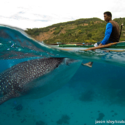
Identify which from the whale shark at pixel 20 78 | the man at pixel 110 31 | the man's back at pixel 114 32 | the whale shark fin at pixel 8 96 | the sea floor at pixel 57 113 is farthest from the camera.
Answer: the sea floor at pixel 57 113

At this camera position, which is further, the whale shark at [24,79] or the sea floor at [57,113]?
the sea floor at [57,113]

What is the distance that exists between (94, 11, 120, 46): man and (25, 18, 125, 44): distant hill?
2791mm

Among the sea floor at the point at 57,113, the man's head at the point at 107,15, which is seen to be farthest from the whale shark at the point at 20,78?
the man's head at the point at 107,15

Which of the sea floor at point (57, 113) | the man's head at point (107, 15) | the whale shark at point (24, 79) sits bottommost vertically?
the sea floor at point (57, 113)

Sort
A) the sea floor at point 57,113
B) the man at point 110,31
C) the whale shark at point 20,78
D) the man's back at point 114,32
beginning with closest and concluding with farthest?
the whale shark at point 20,78 → the man at point 110,31 → the man's back at point 114,32 → the sea floor at point 57,113

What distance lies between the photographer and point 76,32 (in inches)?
330

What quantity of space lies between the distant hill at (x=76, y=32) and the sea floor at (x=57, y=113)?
398 cm

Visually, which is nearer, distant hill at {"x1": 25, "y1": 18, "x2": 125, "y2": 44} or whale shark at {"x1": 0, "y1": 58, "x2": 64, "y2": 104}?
whale shark at {"x1": 0, "y1": 58, "x2": 64, "y2": 104}

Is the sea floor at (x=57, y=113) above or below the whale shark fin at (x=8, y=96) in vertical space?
below

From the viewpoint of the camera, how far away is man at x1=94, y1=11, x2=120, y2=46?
3.79m

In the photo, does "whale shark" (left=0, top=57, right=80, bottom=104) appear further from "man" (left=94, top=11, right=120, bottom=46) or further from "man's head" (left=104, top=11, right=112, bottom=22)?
"man's head" (left=104, top=11, right=112, bottom=22)

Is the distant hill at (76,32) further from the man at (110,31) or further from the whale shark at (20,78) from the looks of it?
the whale shark at (20,78)

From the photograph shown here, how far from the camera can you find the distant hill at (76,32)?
7.43m

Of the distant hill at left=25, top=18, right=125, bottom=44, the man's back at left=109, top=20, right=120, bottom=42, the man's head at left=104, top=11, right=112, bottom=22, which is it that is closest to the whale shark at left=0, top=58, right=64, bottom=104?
the man's back at left=109, top=20, right=120, bottom=42
